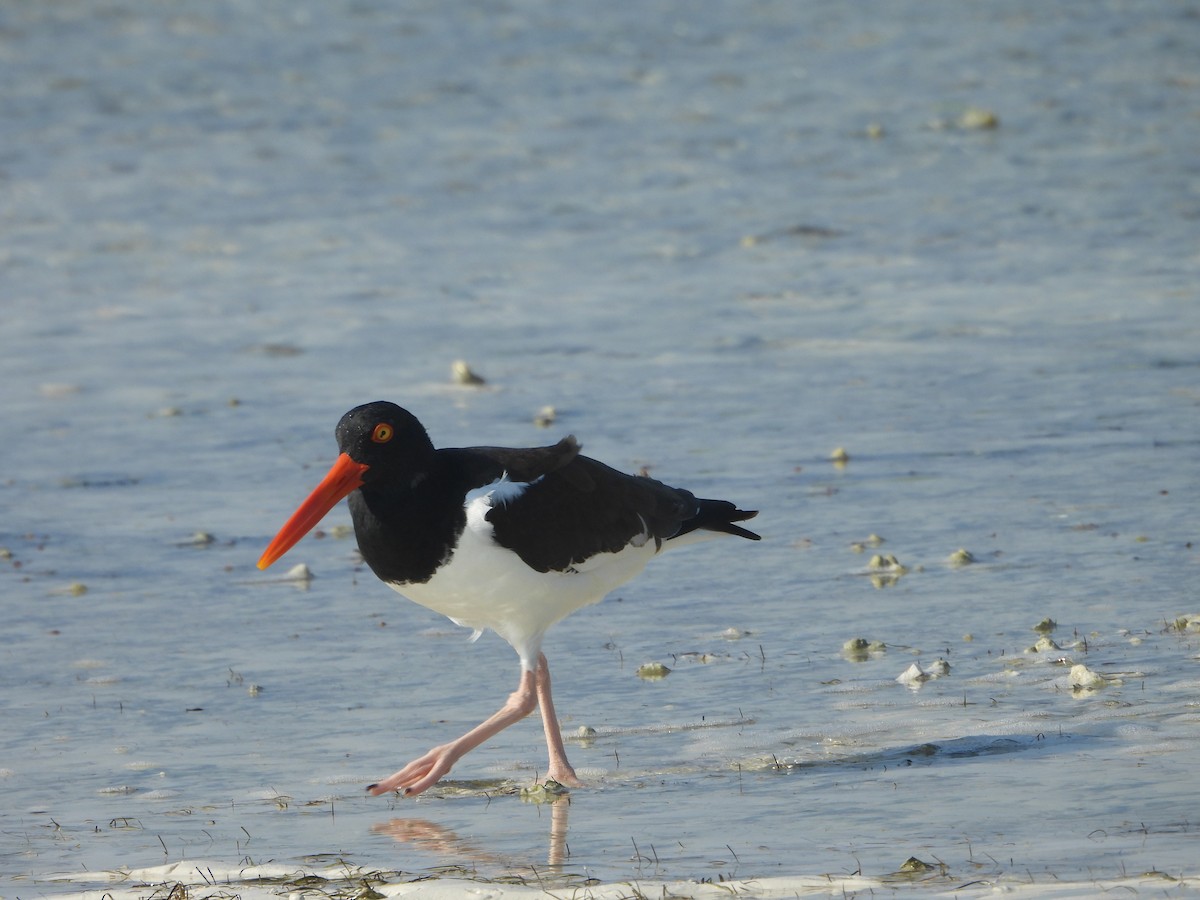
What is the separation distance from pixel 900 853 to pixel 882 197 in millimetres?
11454

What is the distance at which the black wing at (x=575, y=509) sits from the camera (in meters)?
5.61

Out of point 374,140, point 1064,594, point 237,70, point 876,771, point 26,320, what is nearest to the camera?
point 876,771

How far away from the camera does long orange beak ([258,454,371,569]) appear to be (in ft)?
18.3

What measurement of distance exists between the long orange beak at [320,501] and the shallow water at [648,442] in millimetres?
637

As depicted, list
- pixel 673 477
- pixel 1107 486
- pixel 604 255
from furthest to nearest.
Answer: pixel 604 255 < pixel 673 477 < pixel 1107 486

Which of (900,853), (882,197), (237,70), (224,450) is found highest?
(900,853)

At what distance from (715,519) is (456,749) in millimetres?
1427

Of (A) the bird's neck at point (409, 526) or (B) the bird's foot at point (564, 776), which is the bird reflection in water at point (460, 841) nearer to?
(B) the bird's foot at point (564, 776)

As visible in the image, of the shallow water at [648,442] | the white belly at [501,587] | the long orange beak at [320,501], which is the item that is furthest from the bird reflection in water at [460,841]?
the long orange beak at [320,501]

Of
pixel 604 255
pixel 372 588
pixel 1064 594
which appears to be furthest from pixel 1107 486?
pixel 604 255

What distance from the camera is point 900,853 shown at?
4.57m

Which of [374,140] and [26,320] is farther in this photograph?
[374,140]

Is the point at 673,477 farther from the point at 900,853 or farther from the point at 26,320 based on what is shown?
the point at 26,320

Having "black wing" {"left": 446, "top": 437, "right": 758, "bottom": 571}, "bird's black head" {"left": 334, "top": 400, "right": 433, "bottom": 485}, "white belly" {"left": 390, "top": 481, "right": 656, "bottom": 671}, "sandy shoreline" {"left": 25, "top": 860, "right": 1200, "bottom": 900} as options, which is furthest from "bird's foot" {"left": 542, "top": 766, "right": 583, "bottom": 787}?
"bird's black head" {"left": 334, "top": 400, "right": 433, "bottom": 485}
